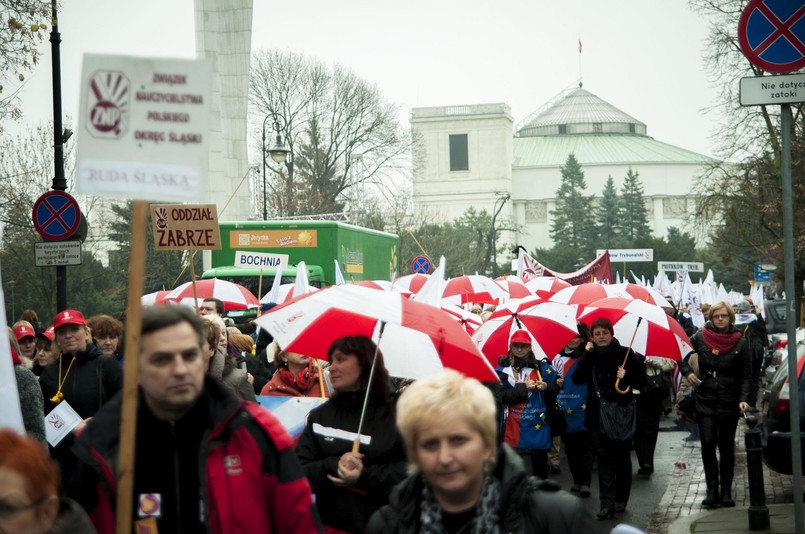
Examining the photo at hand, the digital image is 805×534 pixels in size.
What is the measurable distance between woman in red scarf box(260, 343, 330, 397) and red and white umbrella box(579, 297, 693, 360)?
4.18 m

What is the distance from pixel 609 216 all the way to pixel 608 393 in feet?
372

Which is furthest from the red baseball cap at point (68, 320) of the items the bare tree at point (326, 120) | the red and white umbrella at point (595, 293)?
the bare tree at point (326, 120)

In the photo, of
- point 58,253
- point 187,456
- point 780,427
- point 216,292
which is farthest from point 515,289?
point 187,456

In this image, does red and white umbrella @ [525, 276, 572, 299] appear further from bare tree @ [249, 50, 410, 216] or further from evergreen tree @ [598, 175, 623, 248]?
evergreen tree @ [598, 175, 623, 248]

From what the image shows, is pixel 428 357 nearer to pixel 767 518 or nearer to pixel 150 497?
pixel 150 497

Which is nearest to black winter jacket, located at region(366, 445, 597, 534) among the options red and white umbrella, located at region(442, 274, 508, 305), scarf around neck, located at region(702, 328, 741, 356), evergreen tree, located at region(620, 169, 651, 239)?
scarf around neck, located at region(702, 328, 741, 356)

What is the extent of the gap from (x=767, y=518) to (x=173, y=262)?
36658 millimetres

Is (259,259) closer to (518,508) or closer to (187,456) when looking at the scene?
(187,456)

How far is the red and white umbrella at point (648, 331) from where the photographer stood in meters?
11.9

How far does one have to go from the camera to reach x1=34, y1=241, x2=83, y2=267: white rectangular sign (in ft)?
55.5

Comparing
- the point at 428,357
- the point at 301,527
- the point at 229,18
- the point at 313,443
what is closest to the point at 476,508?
the point at 301,527

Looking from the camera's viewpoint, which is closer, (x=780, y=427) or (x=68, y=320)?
(x=68, y=320)

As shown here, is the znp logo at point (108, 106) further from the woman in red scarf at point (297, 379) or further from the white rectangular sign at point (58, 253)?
the white rectangular sign at point (58, 253)

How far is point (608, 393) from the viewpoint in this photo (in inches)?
435
